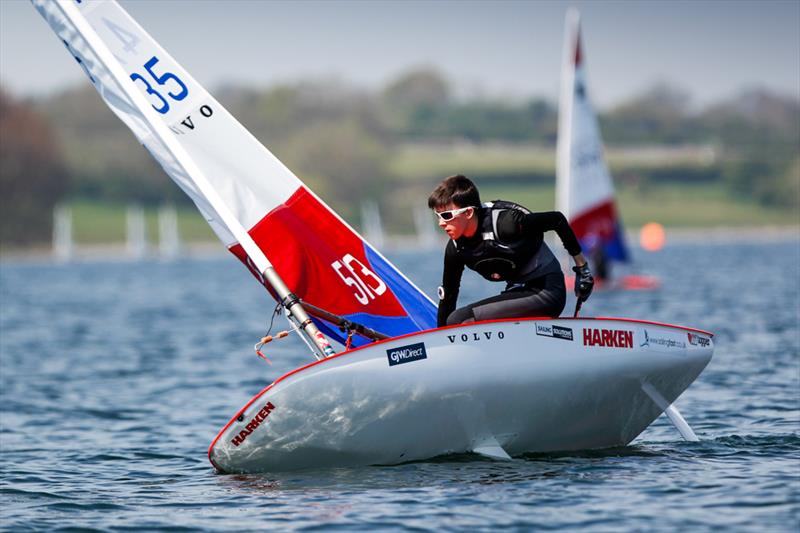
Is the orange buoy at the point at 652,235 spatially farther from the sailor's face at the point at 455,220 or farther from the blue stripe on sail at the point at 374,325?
the sailor's face at the point at 455,220

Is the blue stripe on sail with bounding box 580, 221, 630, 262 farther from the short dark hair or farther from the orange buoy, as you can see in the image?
the orange buoy

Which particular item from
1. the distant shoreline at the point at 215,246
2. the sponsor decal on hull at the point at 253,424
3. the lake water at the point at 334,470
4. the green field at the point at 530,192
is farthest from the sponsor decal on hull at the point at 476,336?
the green field at the point at 530,192

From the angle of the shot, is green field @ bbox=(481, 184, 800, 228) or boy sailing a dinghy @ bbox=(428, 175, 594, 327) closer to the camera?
boy sailing a dinghy @ bbox=(428, 175, 594, 327)

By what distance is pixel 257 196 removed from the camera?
34.7ft

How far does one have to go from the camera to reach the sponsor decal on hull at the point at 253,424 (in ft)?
28.7

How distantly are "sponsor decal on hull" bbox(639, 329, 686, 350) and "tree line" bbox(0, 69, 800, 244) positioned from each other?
137171 mm

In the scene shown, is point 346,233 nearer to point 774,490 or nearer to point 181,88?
point 181,88

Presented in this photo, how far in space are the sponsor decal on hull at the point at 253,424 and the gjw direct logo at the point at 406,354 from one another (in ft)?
3.02

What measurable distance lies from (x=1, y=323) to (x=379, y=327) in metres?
25.7

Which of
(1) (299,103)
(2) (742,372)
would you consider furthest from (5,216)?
(2) (742,372)

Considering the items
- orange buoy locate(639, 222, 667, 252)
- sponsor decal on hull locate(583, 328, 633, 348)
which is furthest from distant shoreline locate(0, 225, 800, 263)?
sponsor decal on hull locate(583, 328, 633, 348)

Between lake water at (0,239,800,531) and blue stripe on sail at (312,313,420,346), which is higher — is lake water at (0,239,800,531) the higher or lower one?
the lower one

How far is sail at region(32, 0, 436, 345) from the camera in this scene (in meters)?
10.5

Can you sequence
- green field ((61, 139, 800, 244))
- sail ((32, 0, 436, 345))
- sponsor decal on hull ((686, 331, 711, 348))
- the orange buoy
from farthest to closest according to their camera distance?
green field ((61, 139, 800, 244)) → the orange buoy → sail ((32, 0, 436, 345)) → sponsor decal on hull ((686, 331, 711, 348))
